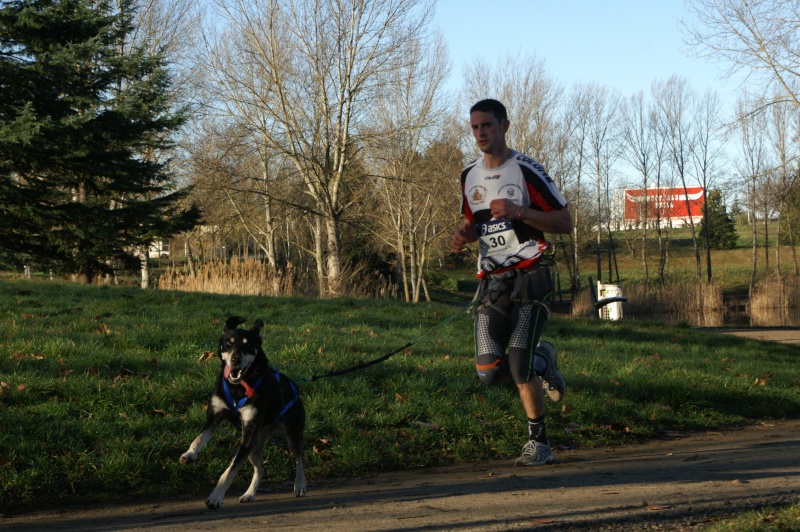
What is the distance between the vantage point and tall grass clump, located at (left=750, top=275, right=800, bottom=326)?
30.7m

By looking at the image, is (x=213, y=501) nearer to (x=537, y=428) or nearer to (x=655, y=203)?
(x=537, y=428)

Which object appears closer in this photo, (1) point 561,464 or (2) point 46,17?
(1) point 561,464

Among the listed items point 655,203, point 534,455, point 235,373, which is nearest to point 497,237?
point 534,455

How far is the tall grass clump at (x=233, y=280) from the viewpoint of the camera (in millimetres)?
18422

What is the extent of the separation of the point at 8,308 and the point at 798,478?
409 inches

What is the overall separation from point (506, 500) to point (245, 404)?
171 centimetres

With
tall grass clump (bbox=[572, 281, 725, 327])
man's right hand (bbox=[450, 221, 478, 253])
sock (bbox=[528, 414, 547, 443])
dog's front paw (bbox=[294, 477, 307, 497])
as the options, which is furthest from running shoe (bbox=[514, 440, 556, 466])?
tall grass clump (bbox=[572, 281, 725, 327])

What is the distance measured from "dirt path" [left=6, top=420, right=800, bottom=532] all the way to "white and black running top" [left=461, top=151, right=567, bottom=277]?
5.21 ft

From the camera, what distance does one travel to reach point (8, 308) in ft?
37.4

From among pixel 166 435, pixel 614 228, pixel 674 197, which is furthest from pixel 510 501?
pixel 614 228

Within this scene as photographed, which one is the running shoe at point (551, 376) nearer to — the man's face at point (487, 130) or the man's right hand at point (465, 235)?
the man's right hand at point (465, 235)

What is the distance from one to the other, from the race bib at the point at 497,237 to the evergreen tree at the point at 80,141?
19.9m

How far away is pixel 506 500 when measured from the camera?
191 inches

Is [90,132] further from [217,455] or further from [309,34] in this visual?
[217,455]
